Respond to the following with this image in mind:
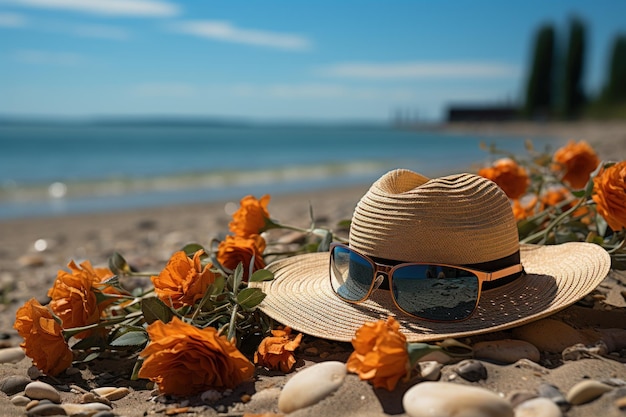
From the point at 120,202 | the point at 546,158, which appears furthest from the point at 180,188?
the point at 546,158

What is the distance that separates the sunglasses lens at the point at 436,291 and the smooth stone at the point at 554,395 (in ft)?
1.11

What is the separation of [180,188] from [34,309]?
1177 cm

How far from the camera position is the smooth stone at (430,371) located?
5.91ft

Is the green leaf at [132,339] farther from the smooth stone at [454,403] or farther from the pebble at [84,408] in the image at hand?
the smooth stone at [454,403]

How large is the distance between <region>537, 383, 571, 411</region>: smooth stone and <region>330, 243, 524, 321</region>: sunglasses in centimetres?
34

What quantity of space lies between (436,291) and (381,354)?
0.38 metres

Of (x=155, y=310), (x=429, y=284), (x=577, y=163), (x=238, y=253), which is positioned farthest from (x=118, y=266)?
(x=577, y=163)

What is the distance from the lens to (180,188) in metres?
13.8

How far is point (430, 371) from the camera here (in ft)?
5.94

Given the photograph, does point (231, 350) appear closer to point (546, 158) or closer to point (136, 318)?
point (136, 318)

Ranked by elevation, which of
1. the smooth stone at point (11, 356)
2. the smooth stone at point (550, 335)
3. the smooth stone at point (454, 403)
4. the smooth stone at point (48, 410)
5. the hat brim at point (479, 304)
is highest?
the hat brim at point (479, 304)

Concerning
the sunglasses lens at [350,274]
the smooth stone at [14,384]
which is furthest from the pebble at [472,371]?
the smooth stone at [14,384]

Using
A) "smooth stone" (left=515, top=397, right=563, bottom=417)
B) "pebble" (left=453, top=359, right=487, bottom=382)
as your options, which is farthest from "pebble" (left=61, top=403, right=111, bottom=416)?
"smooth stone" (left=515, top=397, right=563, bottom=417)

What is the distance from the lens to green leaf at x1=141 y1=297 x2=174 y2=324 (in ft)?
6.90
